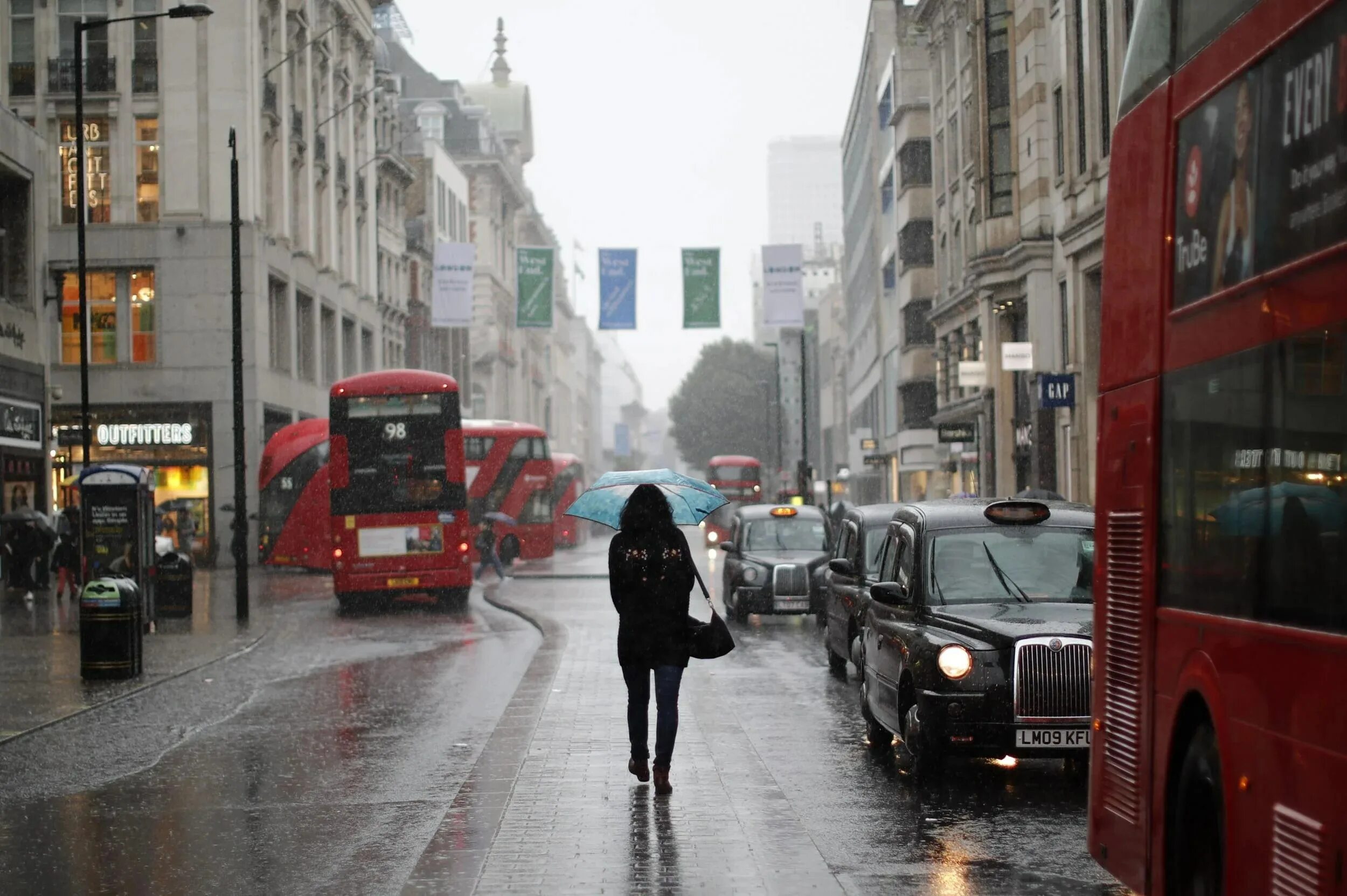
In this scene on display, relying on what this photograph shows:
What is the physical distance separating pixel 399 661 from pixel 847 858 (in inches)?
526

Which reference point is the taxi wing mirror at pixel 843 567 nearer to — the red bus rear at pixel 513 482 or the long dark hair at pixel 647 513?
the long dark hair at pixel 647 513

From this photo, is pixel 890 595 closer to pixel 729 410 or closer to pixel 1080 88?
pixel 1080 88

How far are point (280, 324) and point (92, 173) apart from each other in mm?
7795

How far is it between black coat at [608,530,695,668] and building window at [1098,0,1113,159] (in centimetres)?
2356

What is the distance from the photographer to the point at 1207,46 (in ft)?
20.9

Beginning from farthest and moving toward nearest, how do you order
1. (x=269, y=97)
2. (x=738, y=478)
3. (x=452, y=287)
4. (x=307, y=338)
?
(x=738, y=478) < (x=307, y=338) < (x=269, y=97) < (x=452, y=287)

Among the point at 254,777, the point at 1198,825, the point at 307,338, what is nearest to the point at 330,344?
the point at 307,338

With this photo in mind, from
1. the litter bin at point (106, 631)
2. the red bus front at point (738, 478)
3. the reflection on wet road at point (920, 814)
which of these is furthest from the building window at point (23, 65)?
the reflection on wet road at point (920, 814)

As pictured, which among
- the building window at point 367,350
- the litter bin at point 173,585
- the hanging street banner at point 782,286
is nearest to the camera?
the litter bin at point 173,585

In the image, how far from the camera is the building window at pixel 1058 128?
119 ft

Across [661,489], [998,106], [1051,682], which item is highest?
[998,106]

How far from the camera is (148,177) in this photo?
49688 mm

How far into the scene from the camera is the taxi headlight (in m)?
10.5

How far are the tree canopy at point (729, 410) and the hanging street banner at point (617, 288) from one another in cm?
7293
